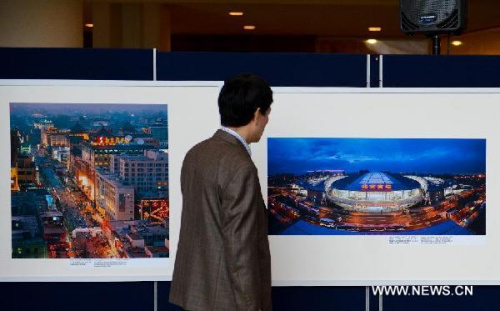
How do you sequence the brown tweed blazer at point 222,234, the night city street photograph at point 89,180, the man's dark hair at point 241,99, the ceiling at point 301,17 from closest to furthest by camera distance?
the brown tweed blazer at point 222,234
the man's dark hair at point 241,99
the night city street photograph at point 89,180
the ceiling at point 301,17

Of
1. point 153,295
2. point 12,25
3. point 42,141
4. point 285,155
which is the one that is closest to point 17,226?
point 42,141

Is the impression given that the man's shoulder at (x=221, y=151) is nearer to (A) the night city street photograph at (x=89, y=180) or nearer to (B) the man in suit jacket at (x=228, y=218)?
(B) the man in suit jacket at (x=228, y=218)

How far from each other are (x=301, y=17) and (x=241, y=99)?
9.25m

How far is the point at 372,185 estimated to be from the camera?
4211mm

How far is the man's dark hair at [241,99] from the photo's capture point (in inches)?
119

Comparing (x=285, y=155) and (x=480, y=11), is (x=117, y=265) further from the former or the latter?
(x=480, y=11)

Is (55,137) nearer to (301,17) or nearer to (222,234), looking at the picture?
(222,234)

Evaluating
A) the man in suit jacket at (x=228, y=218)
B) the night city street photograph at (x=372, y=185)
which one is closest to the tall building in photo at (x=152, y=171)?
the night city street photograph at (x=372, y=185)

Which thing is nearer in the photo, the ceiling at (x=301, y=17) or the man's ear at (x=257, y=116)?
the man's ear at (x=257, y=116)

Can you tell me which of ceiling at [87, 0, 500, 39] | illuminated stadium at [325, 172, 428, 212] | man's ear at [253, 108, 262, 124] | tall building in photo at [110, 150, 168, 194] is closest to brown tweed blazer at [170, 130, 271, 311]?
man's ear at [253, 108, 262, 124]

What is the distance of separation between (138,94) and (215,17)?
8265mm

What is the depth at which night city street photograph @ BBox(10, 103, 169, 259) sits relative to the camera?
4141 millimetres

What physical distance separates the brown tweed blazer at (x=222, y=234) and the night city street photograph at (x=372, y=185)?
3.67ft

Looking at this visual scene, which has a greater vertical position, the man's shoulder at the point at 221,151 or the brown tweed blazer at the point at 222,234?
the man's shoulder at the point at 221,151
